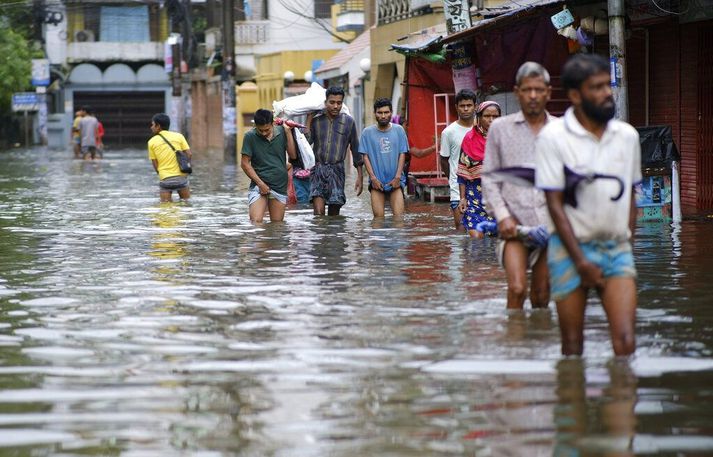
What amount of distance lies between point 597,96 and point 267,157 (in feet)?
36.6

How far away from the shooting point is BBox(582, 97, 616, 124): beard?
24.1 ft

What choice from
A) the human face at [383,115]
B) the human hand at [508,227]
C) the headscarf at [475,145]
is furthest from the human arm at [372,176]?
the human hand at [508,227]

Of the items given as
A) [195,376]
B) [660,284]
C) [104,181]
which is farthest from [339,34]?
Result: [195,376]

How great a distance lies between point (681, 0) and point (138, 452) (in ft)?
46.2

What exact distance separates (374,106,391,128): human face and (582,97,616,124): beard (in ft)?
34.1

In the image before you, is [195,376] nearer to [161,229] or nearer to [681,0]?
[161,229]

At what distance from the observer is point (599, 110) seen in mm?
7328

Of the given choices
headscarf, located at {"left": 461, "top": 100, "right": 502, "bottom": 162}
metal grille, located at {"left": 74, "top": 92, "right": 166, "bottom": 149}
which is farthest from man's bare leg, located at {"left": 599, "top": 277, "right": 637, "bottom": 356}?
metal grille, located at {"left": 74, "top": 92, "right": 166, "bottom": 149}

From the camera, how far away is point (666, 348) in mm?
8398

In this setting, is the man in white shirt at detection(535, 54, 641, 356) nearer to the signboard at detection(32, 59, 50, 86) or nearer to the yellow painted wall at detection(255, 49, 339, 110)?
the yellow painted wall at detection(255, 49, 339, 110)

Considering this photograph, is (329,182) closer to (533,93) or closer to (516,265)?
(516,265)

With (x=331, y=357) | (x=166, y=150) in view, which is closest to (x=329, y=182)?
(x=166, y=150)

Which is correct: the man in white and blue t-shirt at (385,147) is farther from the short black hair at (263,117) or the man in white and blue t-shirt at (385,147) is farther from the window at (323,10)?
the window at (323,10)

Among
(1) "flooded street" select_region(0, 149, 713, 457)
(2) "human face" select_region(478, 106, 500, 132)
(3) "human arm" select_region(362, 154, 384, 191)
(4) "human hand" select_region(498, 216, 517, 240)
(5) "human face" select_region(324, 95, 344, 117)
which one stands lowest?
(1) "flooded street" select_region(0, 149, 713, 457)
